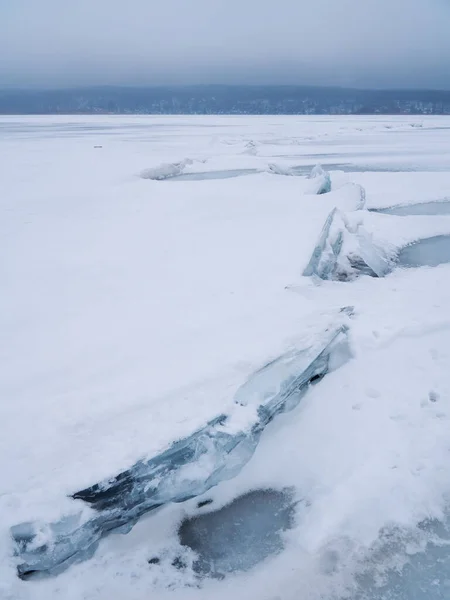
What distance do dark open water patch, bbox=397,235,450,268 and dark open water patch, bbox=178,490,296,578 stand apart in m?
4.29

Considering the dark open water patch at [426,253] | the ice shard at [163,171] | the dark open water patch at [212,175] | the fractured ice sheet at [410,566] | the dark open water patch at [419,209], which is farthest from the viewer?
the ice shard at [163,171]

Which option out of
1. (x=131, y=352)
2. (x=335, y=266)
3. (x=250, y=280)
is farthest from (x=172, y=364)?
(x=335, y=266)

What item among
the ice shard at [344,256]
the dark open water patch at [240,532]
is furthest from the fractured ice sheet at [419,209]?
the dark open water patch at [240,532]

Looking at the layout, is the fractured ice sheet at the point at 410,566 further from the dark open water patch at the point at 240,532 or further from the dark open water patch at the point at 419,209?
the dark open water patch at the point at 419,209

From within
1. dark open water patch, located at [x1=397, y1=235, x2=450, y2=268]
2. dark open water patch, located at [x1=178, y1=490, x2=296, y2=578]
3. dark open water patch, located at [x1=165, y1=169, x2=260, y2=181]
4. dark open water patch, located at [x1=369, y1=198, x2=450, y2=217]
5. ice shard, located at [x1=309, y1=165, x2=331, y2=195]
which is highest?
dark open water patch, located at [x1=165, y1=169, x2=260, y2=181]

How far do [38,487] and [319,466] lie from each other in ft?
5.07

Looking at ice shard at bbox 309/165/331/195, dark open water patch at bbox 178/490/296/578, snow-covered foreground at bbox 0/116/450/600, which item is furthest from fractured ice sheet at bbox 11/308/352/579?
ice shard at bbox 309/165/331/195

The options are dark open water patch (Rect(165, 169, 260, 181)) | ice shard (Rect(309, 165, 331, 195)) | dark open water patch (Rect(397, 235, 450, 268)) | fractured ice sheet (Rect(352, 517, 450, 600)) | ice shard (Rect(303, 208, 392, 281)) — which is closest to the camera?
fractured ice sheet (Rect(352, 517, 450, 600))

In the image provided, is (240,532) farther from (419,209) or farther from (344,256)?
(419,209)

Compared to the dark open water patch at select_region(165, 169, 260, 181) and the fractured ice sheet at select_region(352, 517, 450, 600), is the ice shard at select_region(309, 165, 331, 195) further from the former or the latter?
the fractured ice sheet at select_region(352, 517, 450, 600)

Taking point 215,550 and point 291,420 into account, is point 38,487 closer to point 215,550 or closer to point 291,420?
point 215,550

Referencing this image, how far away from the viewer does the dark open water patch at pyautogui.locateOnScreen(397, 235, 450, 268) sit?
5812mm

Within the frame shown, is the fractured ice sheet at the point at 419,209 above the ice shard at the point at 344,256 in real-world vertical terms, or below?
above

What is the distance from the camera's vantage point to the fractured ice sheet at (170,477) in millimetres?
1942
